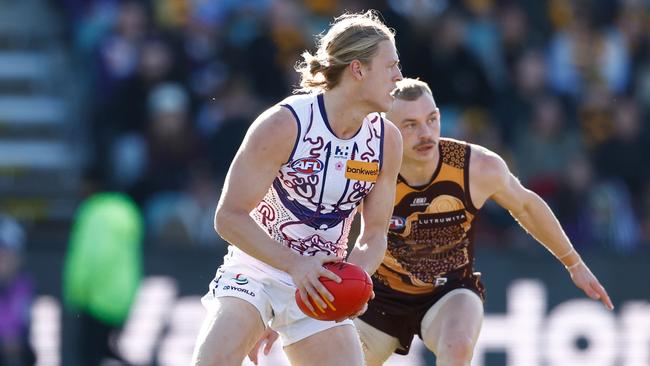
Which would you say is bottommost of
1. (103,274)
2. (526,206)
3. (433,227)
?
(103,274)

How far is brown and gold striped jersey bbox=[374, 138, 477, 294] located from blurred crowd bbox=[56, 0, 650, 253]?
5.02 m

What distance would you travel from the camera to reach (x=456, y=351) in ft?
23.3

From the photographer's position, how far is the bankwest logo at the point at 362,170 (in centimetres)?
624

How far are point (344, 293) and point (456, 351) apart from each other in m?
1.50

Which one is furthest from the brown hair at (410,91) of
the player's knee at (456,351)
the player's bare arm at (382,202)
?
the player's knee at (456,351)

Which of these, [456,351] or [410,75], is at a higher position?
[456,351]

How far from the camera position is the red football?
228 inches

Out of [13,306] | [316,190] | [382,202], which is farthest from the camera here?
[13,306]

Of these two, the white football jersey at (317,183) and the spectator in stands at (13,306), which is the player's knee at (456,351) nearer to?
the white football jersey at (317,183)

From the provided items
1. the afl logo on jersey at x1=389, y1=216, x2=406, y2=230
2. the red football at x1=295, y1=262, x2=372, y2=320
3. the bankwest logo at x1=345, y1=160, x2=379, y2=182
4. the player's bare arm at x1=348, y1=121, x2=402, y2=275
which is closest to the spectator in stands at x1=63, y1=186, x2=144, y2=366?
the afl logo on jersey at x1=389, y1=216, x2=406, y2=230

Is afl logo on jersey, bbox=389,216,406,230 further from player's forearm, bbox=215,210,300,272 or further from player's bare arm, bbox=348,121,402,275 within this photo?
player's forearm, bbox=215,210,300,272

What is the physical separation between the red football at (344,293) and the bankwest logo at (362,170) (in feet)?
1.66

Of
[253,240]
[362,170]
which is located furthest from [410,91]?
[253,240]

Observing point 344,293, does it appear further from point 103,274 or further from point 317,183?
point 103,274
